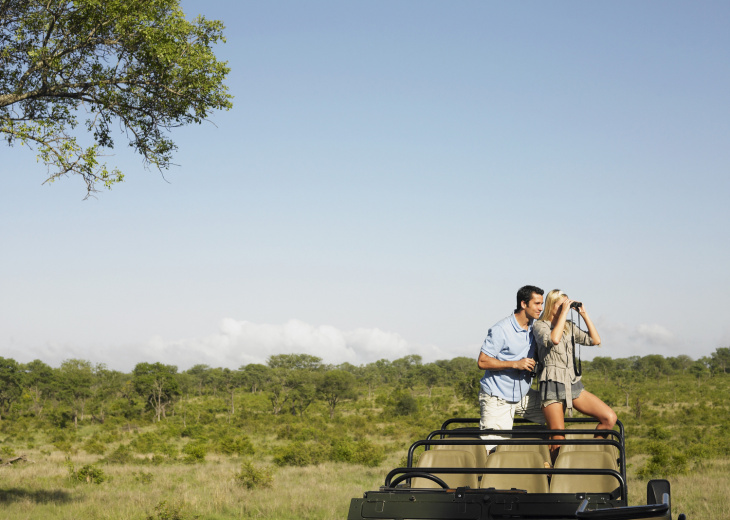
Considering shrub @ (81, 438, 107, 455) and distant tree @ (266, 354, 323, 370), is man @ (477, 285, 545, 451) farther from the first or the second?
distant tree @ (266, 354, 323, 370)

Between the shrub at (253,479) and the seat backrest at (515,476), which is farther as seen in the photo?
the shrub at (253,479)

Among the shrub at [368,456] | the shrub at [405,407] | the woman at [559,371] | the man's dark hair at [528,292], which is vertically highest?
the man's dark hair at [528,292]

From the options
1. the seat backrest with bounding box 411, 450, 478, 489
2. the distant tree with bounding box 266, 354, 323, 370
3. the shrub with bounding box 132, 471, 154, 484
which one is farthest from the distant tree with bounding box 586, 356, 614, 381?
the seat backrest with bounding box 411, 450, 478, 489

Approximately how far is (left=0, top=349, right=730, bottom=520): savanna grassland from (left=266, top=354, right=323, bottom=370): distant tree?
0.14m

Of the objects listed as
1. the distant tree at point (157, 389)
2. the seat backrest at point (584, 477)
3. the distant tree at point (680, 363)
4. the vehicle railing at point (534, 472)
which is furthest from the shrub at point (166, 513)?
the distant tree at point (680, 363)

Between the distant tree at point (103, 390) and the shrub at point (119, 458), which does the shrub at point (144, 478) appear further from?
the distant tree at point (103, 390)

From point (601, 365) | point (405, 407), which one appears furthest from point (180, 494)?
point (601, 365)

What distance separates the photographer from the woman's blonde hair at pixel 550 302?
6.09 meters

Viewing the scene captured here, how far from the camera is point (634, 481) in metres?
16.3

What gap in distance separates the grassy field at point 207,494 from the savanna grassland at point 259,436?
0.15 ft

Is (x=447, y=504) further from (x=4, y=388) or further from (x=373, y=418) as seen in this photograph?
(x=4, y=388)

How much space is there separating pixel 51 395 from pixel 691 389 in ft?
150

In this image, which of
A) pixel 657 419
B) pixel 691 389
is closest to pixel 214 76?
pixel 657 419

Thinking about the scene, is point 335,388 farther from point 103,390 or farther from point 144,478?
point 144,478
